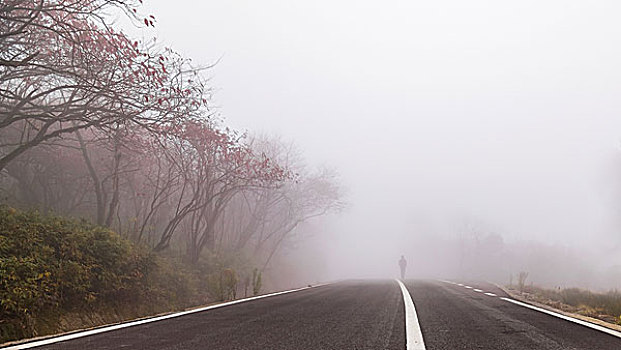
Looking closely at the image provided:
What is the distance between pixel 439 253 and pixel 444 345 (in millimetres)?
91155

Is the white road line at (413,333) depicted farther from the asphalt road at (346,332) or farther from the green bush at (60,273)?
the green bush at (60,273)

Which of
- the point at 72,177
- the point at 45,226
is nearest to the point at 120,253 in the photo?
the point at 45,226

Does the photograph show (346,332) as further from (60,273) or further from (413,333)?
(60,273)

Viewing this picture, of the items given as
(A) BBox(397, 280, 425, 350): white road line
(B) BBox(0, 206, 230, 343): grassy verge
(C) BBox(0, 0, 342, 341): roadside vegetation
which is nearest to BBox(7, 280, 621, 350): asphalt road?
(A) BBox(397, 280, 425, 350): white road line

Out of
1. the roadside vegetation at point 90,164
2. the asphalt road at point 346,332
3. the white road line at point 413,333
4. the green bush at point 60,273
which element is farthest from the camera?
the roadside vegetation at point 90,164

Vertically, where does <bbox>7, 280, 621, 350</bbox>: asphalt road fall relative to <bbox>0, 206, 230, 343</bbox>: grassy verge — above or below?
below

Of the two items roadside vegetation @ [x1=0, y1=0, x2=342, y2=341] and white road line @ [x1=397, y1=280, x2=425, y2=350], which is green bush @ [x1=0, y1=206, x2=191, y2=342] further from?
white road line @ [x1=397, y1=280, x2=425, y2=350]

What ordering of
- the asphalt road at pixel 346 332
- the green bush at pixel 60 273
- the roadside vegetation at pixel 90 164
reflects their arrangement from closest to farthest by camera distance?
the asphalt road at pixel 346 332 → the green bush at pixel 60 273 → the roadside vegetation at pixel 90 164

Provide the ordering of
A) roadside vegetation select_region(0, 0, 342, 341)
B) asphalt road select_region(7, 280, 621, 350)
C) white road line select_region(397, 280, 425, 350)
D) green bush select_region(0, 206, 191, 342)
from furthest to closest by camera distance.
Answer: roadside vegetation select_region(0, 0, 342, 341)
green bush select_region(0, 206, 191, 342)
asphalt road select_region(7, 280, 621, 350)
white road line select_region(397, 280, 425, 350)

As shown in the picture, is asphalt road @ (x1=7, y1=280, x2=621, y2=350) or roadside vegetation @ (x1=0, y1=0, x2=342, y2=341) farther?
roadside vegetation @ (x1=0, y1=0, x2=342, y2=341)

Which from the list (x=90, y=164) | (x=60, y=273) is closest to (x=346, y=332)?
(x=60, y=273)

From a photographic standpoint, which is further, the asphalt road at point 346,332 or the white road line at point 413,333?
the asphalt road at point 346,332

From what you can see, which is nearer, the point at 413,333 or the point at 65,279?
the point at 413,333

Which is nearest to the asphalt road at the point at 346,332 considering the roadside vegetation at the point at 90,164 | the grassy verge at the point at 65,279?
the grassy verge at the point at 65,279
